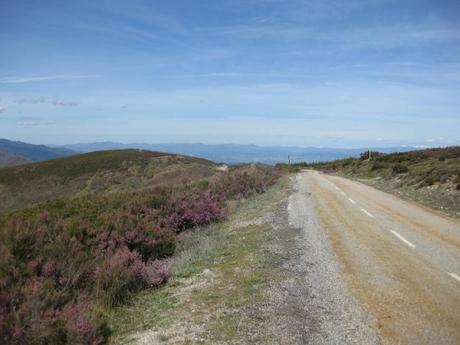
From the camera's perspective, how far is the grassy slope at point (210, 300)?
5.67 m

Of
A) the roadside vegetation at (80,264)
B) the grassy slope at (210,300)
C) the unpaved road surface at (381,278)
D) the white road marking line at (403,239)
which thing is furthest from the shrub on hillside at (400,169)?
the grassy slope at (210,300)

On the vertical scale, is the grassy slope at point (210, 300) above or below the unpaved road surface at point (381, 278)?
below

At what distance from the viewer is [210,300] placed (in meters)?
7.02

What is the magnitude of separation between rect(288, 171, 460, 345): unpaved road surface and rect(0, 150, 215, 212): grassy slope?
3934cm

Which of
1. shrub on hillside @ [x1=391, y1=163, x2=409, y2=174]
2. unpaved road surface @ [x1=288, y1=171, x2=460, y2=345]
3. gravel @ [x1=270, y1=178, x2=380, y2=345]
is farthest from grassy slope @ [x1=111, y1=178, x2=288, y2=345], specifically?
shrub on hillside @ [x1=391, y1=163, x2=409, y2=174]

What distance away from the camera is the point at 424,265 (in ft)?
29.4

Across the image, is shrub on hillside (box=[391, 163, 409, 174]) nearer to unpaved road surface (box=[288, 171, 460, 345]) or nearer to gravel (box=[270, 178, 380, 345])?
unpaved road surface (box=[288, 171, 460, 345])

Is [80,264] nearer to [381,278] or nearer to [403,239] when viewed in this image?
[381,278]

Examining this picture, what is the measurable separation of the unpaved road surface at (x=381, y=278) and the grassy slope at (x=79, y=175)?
39.3 meters

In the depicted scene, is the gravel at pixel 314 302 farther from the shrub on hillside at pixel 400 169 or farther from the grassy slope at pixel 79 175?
the grassy slope at pixel 79 175

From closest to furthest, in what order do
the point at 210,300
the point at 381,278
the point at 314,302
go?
the point at 314,302 → the point at 210,300 → the point at 381,278

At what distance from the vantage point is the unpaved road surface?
5.65 meters

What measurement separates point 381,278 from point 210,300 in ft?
11.2

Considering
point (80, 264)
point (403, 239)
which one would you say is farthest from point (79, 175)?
point (80, 264)
